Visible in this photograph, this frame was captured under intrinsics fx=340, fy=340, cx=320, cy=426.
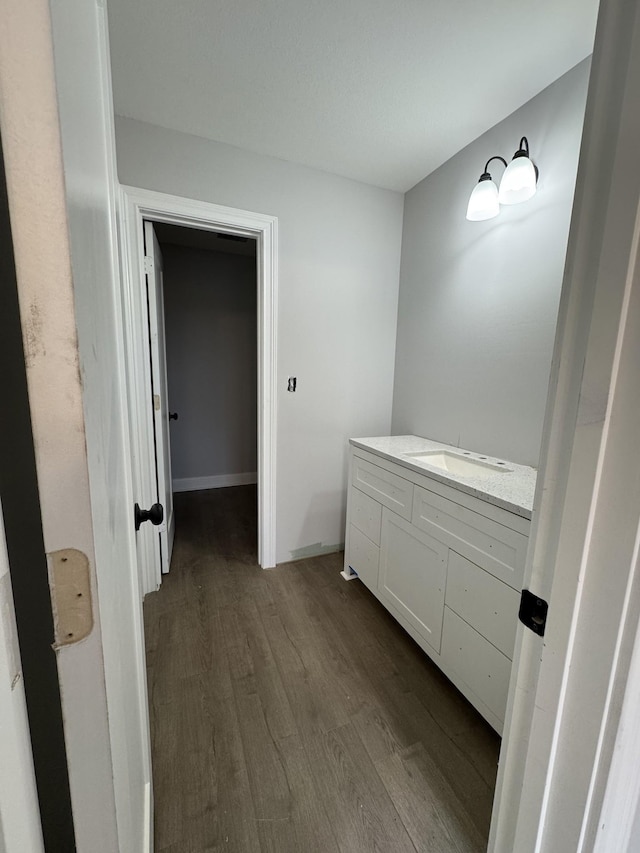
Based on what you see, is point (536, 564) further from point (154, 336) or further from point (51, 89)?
point (154, 336)

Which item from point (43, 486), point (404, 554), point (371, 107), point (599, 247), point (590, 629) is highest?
point (371, 107)

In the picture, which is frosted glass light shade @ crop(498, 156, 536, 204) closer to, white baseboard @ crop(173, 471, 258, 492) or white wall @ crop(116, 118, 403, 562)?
white wall @ crop(116, 118, 403, 562)

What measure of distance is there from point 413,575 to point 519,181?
178 centimetres

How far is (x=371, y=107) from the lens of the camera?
61.3 inches

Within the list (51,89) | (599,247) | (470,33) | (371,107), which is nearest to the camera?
(51,89)

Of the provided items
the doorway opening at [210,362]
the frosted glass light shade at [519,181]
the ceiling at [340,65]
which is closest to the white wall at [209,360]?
the doorway opening at [210,362]

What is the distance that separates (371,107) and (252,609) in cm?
256

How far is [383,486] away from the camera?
1784mm

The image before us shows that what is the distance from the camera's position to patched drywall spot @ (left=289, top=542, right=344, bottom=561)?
237cm

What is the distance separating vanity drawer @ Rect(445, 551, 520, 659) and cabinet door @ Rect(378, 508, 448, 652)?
60 mm

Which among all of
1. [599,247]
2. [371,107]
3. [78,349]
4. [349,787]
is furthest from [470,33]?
[349,787]

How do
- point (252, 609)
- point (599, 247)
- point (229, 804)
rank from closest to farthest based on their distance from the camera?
point (599, 247) < point (229, 804) < point (252, 609)

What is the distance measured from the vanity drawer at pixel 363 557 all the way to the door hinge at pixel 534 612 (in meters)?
1.36

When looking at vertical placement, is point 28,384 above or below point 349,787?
above
